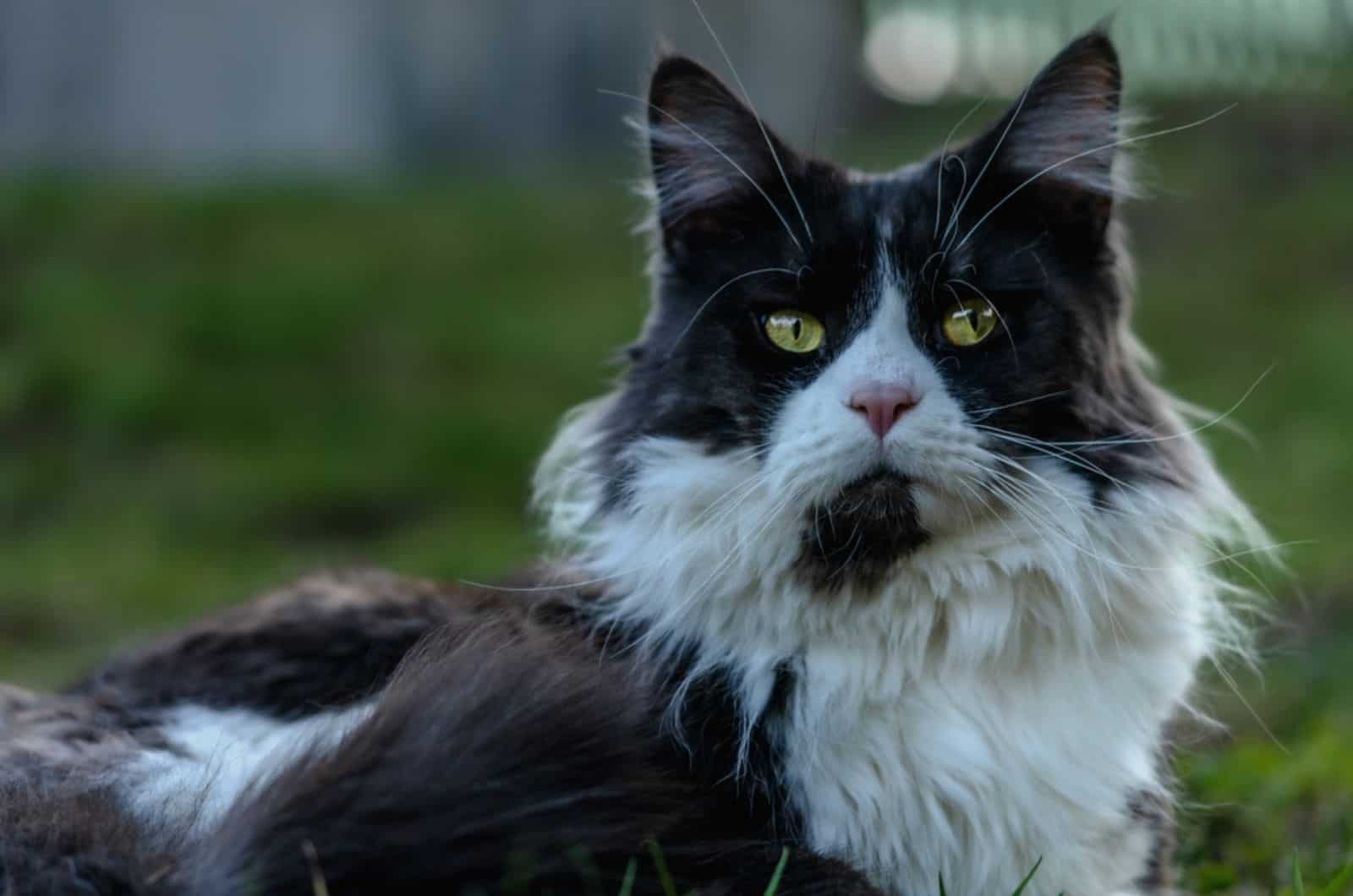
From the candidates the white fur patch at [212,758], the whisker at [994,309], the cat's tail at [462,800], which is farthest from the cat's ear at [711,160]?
the white fur patch at [212,758]

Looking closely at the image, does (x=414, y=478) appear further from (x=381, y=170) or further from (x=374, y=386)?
(x=381, y=170)

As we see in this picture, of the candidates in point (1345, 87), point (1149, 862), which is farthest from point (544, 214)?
point (1149, 862)

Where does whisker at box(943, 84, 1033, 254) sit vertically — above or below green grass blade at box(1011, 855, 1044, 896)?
above

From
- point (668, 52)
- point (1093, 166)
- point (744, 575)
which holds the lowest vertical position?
point (744, 575)

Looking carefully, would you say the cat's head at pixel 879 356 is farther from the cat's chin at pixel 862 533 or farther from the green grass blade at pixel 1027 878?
the green grass blade at pixel 1027 878

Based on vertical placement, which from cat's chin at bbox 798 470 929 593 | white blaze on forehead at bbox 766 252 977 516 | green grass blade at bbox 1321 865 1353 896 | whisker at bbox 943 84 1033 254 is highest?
whisker at bbox 943 84 1033 254

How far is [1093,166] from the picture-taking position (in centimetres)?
233

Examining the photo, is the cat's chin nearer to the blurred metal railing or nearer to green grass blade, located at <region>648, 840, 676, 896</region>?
green grass blade, located at <region>648, 840, 676, 896</region>

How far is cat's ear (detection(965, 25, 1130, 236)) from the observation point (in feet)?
7.47

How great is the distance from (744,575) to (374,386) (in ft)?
17.1

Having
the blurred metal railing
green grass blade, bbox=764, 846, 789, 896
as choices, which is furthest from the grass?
green grass blade, bbox=764, 846, 789, 896

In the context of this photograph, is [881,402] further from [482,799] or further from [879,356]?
[482,799]

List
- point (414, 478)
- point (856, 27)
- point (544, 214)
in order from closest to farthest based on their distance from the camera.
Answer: point (414, 478)
point (544, 214)
point (856, 27)

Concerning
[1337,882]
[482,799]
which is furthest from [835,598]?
[1337,882]
